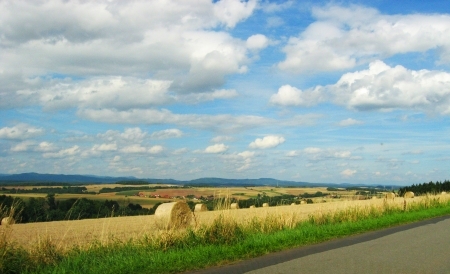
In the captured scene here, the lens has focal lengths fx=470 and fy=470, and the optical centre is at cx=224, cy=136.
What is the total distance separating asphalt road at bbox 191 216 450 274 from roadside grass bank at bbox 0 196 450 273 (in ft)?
2.31

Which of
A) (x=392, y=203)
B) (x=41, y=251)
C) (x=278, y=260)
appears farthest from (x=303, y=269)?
(x=392, y=203)

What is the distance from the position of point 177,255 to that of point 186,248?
120cm

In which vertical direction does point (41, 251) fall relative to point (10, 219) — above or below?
below

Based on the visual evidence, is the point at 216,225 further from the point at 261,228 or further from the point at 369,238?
the point at 369,238

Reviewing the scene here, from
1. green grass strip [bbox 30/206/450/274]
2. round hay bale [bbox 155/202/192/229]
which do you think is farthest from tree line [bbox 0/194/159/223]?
green grass strip [bbox 30/206/450/274]

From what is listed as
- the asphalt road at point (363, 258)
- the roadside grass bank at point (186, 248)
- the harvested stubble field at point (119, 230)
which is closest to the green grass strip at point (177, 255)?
the roadside grass bank at point (186, 248)

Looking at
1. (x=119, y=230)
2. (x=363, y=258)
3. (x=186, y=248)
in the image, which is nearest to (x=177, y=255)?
(x=186, y=248)

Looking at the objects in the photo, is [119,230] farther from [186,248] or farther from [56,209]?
[56,209]

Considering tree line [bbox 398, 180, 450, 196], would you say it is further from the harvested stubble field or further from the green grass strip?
the green grass strip

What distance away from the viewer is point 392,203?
2591cm

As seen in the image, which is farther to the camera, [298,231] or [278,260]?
[298,231]

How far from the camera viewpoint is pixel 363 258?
1124 centimetres

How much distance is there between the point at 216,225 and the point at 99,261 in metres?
4.24

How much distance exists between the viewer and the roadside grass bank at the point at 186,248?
9711 mm
